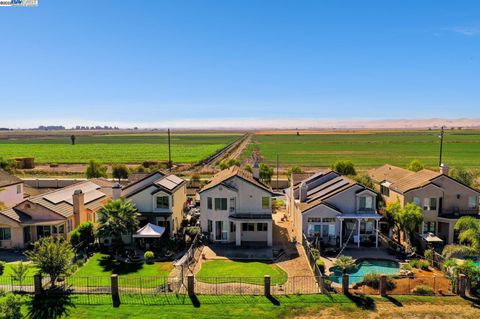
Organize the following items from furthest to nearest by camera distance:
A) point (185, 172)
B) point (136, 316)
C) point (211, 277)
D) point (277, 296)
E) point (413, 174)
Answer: point (185, 172) < point (413, 174) < point (211, 277) < point (277, 296) < point (136, 316)

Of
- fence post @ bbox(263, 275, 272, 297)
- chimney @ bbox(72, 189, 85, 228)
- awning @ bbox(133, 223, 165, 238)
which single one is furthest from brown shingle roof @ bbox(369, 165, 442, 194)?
chimney @ bbox(72, 189, 85, 228)

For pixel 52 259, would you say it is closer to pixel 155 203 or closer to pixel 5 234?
pixel 5 234

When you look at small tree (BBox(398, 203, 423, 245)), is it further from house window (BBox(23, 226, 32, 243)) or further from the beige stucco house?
house window (BBox(23, 226, 32, 243))

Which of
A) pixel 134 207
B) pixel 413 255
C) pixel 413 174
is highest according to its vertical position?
pixel 413 174

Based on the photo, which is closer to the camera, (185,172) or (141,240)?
(141,240)

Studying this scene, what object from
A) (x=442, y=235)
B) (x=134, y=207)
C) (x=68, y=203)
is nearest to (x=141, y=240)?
(x=134, y=207)

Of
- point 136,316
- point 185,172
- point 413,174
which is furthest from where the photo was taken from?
point 185,172

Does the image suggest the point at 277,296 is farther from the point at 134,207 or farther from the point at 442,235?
the point at 442,235
